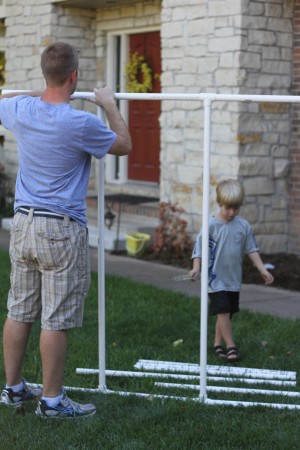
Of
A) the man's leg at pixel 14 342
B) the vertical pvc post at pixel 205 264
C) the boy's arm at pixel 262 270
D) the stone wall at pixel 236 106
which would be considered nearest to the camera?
the man's leg at pixel 14 342

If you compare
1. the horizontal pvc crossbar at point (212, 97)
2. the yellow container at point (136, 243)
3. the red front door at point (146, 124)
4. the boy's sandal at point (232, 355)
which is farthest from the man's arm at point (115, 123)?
the red front door at point (146, 124)

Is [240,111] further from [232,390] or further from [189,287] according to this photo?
[232,390]

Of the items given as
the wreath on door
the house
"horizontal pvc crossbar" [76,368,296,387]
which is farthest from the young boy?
the wreath on door

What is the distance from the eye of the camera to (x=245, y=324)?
7.20m

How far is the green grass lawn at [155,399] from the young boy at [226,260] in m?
0.16

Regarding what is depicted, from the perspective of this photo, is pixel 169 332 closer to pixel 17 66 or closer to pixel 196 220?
pixel 196 220

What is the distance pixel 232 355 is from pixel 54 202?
200 centimetres

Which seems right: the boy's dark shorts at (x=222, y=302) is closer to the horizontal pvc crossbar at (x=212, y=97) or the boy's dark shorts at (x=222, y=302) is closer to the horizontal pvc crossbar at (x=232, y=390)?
the horizontal pvc crossbar at (x=232, y=390)

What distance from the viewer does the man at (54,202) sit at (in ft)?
15.2

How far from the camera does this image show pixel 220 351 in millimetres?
6312

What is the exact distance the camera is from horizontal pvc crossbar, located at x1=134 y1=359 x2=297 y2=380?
5.72 metres

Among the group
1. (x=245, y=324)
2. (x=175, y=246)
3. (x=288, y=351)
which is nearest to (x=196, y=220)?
(x=175, y=246)

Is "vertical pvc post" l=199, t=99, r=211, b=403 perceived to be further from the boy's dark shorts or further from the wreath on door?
the wreath on door

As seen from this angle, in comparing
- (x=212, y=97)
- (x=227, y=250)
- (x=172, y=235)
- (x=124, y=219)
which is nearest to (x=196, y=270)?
(x=227, y=250)
